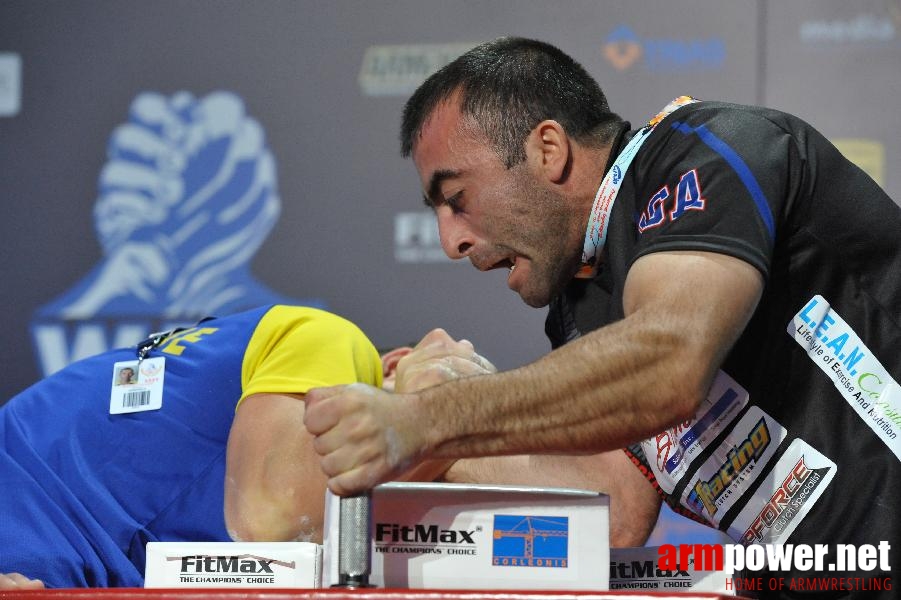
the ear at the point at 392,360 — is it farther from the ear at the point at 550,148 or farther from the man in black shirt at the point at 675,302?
the ear at the point at 550,148

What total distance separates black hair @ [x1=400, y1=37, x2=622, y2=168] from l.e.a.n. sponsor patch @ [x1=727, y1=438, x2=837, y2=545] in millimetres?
489

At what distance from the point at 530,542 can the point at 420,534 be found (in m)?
0.10

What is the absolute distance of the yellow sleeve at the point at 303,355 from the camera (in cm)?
154

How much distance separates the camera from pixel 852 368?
1.20 m

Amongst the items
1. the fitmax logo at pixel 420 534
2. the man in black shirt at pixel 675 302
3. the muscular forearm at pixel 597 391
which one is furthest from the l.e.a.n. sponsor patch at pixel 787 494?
the fitmax logo at pixel 420 534

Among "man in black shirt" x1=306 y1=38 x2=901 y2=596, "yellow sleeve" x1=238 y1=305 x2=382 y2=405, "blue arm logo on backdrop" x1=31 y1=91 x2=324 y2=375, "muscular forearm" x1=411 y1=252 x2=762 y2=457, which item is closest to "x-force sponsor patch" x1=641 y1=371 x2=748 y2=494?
"man in black shirt" x1=306 y1=38 x2=901 y2=596

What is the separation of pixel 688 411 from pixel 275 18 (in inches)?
75.8

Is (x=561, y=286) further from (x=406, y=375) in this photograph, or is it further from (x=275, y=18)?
(x=275, y=18)

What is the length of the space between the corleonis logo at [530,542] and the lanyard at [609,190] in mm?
464

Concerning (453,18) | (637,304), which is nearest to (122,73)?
(453,18)

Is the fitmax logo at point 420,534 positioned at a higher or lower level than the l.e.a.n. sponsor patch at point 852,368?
lower

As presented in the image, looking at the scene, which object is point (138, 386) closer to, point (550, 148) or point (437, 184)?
point (437, 184)

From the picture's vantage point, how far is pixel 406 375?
1.68m

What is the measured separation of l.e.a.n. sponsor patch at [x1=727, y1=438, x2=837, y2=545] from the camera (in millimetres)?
1197
